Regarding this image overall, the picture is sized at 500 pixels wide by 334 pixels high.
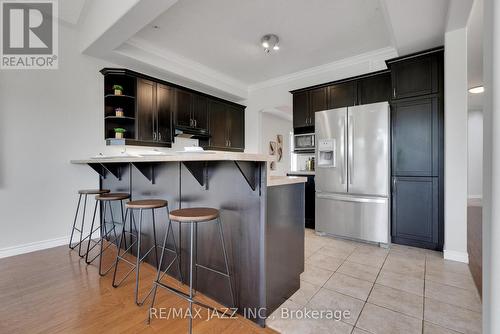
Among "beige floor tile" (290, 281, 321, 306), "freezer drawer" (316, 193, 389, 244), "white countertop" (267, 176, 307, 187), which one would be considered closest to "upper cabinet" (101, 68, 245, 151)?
"freezer drawer" (316, 193, 389, 244)

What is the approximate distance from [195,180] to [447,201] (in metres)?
2.80

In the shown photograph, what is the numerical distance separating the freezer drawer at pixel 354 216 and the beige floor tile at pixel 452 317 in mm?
1287

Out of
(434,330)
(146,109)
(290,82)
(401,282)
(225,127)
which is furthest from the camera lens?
(225,127)

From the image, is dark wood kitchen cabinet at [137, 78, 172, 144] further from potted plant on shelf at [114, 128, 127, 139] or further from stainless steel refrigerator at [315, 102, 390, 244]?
stainless steel refrigerator at [315, 102, 390, 244]

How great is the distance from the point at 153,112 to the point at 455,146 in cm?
411

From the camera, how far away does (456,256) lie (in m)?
2.55

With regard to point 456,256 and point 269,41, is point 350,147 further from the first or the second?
point 269,41

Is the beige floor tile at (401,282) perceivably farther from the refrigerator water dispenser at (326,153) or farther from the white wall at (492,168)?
the refrigerator water dispenser at (326,153)

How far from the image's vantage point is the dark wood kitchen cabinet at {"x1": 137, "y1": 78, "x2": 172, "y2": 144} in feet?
11.9

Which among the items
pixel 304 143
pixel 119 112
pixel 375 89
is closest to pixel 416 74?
pixel 375 89

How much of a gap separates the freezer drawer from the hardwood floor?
218 cm

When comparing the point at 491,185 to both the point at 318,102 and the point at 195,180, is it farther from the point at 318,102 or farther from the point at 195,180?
the point at 318,102

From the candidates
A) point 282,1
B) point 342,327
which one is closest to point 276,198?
point 342,327

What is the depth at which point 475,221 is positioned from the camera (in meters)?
4.30
